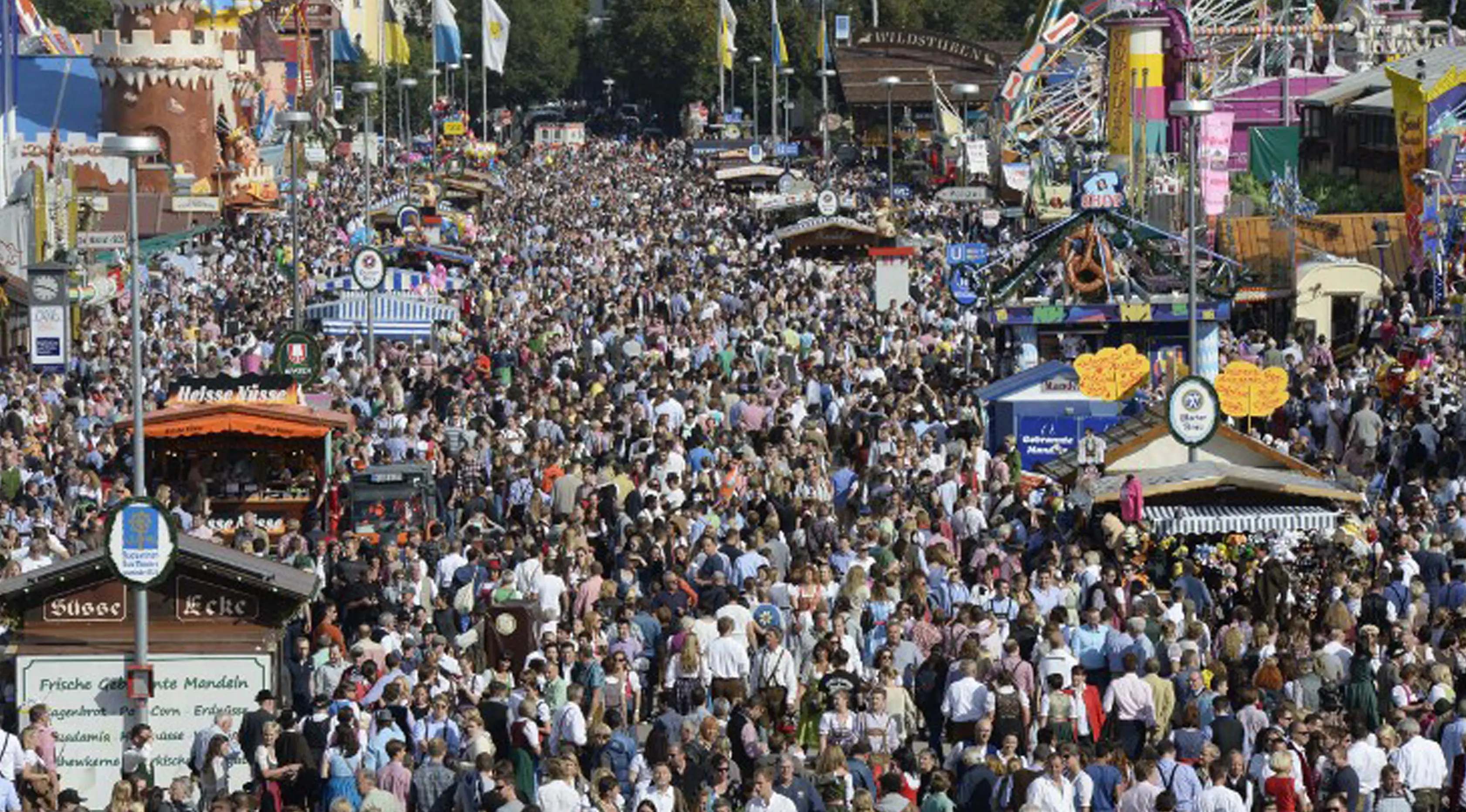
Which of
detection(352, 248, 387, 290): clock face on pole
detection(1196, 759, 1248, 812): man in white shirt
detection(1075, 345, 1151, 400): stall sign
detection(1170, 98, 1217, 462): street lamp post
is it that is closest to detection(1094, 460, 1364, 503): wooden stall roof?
detection(1170, 98, 1217, 462): street lamp post

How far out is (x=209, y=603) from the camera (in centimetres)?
2047

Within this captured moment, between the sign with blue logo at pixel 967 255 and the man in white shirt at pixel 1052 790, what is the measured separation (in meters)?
25.7

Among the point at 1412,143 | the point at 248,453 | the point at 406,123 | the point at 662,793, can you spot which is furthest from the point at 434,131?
the point at 662,793

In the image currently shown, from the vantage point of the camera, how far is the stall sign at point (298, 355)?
3562 centimetres

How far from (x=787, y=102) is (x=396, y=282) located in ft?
224

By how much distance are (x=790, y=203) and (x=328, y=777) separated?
5079 centimetres

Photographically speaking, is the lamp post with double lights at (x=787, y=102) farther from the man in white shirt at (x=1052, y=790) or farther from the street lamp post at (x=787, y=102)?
Answer: the man in white shirt at (x=1052, y=790)

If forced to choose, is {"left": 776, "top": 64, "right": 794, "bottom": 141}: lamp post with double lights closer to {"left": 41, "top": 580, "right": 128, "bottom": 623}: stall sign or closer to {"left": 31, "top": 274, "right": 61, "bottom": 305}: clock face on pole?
{"left": 31, "top": 274, "right": 61, "bottom": 305}: clock face on pole

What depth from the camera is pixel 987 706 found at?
19688 millimetres

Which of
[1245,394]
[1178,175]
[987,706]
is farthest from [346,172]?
[987,706]

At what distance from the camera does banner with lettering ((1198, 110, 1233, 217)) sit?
52.8 meters

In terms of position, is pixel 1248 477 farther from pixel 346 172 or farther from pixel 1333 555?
pixel 346 172

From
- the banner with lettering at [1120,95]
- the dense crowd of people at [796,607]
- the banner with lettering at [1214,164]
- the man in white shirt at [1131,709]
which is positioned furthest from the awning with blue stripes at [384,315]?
the banner with lettering at [1120,95]

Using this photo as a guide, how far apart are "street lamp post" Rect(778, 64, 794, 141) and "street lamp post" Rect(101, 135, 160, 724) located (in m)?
88.6
